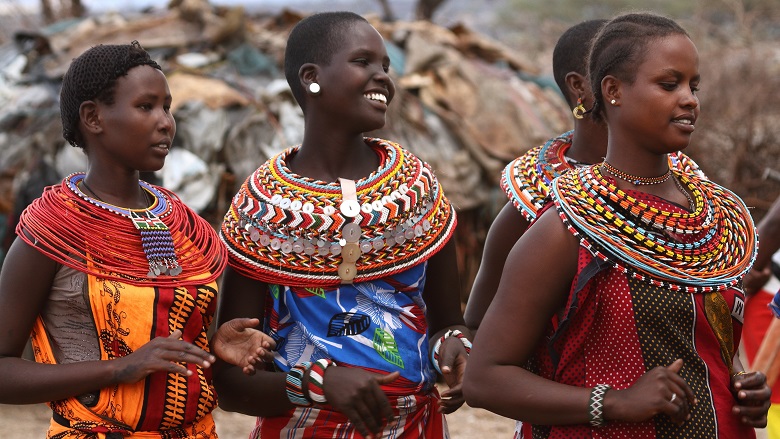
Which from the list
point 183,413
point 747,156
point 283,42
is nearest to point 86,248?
point 183,413

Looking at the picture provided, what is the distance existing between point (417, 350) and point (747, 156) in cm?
784

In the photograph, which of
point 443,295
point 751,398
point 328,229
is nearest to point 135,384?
point 328,229

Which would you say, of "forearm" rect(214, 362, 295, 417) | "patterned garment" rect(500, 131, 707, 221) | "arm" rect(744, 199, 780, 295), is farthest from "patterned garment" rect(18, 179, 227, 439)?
"arm" rect(744, 199, 780, 295)

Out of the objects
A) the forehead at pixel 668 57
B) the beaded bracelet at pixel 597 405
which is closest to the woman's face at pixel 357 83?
the forehead at pixel 668 57

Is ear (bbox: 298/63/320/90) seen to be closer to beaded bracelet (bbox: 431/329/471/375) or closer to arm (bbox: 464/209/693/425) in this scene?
beaded bracelet (bbox: 431/329/471/375)

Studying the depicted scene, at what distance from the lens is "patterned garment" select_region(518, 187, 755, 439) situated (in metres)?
2.36

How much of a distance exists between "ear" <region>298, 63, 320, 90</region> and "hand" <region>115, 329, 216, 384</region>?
0.98 metres

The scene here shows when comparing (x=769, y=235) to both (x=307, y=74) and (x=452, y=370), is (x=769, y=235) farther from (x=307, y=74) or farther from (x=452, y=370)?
(x=307, y=74)

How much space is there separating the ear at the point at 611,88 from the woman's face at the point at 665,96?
34mm

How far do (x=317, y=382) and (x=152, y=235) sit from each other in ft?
2.10

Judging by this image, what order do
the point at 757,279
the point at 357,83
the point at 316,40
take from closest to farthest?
1. the point at 357,83
2. the point at 316,40
3. the point at 757,279

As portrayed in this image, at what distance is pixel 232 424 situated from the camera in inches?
266

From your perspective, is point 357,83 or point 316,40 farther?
point 316,40

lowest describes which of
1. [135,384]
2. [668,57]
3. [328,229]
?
[135,384]
